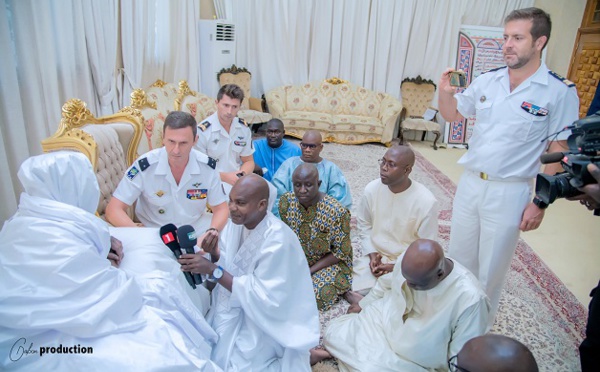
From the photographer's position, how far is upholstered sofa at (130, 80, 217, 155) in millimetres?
3273

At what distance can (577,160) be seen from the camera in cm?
134

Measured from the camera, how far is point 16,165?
103 inches

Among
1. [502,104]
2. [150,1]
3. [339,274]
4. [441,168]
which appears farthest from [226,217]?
[441,168]

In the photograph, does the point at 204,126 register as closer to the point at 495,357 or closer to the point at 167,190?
the point at 167,190

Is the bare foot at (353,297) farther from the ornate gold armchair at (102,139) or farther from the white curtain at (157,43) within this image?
the white curtain at (157,43)

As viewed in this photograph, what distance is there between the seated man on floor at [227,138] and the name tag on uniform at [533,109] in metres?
2.21

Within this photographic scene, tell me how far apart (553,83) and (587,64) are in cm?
547

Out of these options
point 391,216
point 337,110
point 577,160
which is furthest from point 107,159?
point 337,110

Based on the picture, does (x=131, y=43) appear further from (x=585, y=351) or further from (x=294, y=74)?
(x=585, y=351)

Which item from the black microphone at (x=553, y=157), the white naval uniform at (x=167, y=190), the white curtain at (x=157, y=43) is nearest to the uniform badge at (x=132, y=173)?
the white naval uniform at (x=167, y=190)

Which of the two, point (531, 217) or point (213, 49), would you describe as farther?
point (213, 49)

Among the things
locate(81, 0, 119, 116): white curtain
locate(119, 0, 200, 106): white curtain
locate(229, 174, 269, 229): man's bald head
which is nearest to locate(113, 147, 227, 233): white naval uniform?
locate(229, 174, 269, 229): man's bald head

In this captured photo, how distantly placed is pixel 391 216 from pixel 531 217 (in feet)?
2.84

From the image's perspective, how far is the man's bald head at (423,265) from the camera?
60.7 inches
